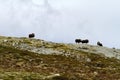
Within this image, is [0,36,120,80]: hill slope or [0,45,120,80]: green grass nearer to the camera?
[0,45,120,80]: green grass

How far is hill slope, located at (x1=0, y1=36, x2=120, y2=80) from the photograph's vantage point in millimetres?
36537

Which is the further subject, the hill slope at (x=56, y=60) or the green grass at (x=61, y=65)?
the hill slope at (x=56, y=60)

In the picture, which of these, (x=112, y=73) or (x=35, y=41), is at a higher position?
(x=35, y=41)

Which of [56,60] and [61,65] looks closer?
[61,65]

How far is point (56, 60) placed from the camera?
47312mm

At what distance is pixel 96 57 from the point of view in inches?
2154

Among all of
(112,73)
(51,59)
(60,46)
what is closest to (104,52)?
(60,46)

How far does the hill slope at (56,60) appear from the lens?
3654 cm

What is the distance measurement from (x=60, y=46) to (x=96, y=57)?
803cm

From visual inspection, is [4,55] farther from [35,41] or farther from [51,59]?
[35,41]

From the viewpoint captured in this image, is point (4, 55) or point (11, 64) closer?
point (11, 64)

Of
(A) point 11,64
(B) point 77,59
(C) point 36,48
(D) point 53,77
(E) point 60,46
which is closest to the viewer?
(D) point 53,77

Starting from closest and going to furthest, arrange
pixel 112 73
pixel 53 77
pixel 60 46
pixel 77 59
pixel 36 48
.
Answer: pixel 53 77 → pixel 112 73 → pixel 77 59 → pixel 36 48 → pixel 60 46

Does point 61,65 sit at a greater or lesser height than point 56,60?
lesser
